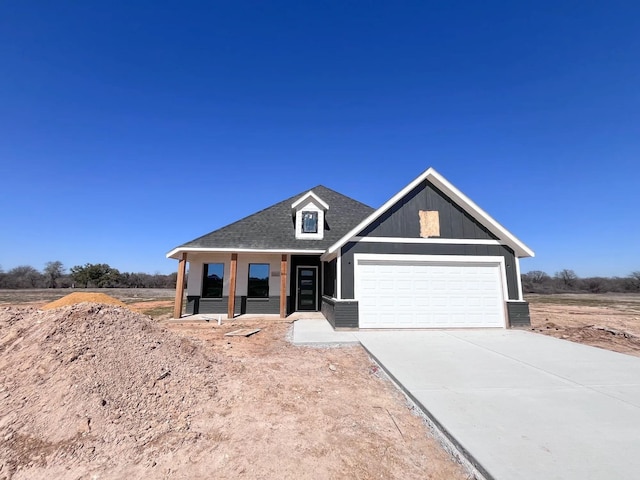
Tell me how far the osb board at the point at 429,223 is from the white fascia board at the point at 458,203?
0.96 meters

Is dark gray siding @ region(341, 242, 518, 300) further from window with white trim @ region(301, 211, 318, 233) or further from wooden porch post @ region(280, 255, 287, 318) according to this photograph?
window with white trim @ region(301, 211, 318, 233)

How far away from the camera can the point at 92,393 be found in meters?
3.70

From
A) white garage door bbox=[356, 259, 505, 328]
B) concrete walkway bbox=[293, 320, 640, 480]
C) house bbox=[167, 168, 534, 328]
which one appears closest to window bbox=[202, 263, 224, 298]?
house bbox=[167, 168, 534, 328]

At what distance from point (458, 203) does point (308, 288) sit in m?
7.99

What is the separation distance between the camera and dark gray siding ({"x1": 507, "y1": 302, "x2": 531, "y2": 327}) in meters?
10.1

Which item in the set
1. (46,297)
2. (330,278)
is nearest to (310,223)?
(330,278)

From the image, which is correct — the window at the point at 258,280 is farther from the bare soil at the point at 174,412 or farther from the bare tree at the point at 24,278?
the bare tree at the point at 24,278

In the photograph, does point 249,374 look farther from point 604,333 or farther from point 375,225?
point 604,333

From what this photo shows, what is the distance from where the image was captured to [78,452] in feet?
9.58

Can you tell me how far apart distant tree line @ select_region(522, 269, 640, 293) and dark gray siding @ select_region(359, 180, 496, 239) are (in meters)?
40.4

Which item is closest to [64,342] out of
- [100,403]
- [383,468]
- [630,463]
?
[100,403]

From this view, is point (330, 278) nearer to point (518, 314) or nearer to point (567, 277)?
point (518, 314)

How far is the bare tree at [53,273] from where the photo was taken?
4494 centimetres

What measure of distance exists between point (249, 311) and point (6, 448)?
11.0m
